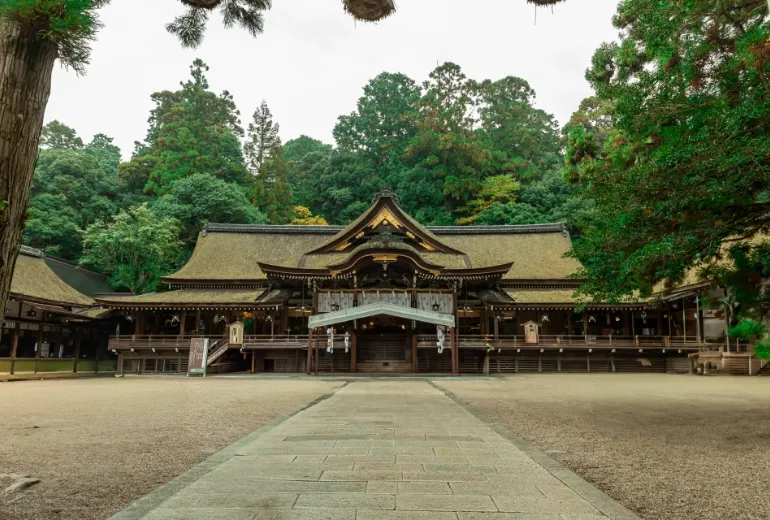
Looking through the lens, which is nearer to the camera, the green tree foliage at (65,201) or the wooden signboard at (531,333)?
the wooden signboard at (531,333)

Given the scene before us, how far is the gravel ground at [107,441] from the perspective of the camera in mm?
3887

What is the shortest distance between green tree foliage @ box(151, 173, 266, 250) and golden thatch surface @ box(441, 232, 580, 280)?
56.4 ft

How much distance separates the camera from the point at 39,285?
2594 centimetres

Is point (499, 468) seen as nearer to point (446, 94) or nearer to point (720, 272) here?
point (720, 272)

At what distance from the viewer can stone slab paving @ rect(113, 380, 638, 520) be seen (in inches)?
130

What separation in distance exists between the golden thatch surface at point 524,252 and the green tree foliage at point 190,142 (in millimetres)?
24311

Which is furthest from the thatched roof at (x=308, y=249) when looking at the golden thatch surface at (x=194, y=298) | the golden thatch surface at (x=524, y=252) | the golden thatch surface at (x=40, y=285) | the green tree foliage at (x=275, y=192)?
the green tree foliage at (x=275, y=192)

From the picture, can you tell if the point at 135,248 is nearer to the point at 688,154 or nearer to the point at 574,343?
the point at 574,343

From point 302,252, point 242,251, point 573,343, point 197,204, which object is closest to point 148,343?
point 242,251

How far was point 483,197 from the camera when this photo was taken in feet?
155

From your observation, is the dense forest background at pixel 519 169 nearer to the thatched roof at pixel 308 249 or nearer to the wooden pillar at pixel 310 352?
the thatched roof at pixel 308 249

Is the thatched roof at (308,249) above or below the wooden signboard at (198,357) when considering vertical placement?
above

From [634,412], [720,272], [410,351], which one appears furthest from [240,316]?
[720,272]

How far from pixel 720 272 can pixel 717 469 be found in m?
3.60
